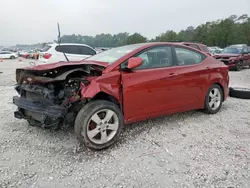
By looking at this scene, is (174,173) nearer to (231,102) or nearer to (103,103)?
(103,103)

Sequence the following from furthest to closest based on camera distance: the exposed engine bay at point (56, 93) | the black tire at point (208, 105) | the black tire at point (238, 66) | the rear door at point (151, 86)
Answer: the black tire at point (238, 66), the black tire at point (208, 105), the rear door at point (151, 86), the exposed engine bay at point (56, 93)

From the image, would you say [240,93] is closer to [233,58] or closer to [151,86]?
[151,86]

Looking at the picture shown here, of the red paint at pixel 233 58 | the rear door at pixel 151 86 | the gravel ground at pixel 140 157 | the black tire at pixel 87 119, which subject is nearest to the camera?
the gravel ground at pixel 140 157

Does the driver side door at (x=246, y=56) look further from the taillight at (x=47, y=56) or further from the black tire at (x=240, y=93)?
the taillight at (x=47, y=56)

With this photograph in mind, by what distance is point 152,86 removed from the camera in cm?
344

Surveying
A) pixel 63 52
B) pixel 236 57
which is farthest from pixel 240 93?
pixel 236 57

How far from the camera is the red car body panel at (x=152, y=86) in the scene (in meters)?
3.10

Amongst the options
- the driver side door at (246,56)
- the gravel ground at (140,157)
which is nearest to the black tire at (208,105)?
the gravel ground at (140,157)

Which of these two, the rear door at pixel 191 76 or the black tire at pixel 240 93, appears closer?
the rear door at pixel 191 76

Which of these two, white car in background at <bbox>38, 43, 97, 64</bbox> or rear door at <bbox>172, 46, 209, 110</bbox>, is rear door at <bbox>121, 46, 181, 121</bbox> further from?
white car in background at <bbox>38, 43, 97, 64</bbox>

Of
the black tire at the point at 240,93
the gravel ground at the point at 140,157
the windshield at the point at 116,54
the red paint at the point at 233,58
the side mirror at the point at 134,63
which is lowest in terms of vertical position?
the gravel ground at the point at 140,157

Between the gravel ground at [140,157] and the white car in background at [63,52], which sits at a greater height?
the white car in background at [63,52]

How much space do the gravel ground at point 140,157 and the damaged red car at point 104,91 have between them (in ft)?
1.07

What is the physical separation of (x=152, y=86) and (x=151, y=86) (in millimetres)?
21
